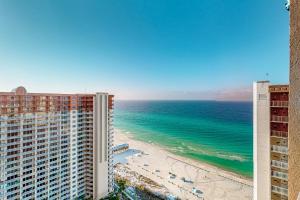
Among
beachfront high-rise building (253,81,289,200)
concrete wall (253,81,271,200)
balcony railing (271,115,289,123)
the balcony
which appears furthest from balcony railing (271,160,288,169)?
the balcony

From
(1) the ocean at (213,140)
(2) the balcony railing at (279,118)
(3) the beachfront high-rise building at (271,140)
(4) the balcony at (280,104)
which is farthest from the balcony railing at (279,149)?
(1) the ocean at (213,140)

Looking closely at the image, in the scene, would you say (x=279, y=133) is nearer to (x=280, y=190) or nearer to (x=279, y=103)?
(x=279, y=103)

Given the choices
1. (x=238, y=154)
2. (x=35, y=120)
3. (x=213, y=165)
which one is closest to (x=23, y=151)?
(x=35, y=120)

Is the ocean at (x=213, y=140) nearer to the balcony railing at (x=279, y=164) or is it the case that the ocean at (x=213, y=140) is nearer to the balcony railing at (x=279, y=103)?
the balcony railing at (x=279, y=164)

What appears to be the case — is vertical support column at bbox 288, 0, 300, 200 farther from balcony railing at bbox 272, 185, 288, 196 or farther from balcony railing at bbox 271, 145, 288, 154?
balcony railing at bbox 272, 185, 288, 196

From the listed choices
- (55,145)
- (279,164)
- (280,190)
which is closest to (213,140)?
(55,145)

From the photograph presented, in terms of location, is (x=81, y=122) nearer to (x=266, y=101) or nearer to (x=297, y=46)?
(x=266, y=101)
